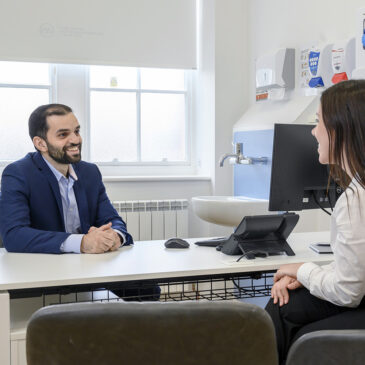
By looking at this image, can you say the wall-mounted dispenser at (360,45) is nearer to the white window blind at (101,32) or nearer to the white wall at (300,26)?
the white wall at (300,26)

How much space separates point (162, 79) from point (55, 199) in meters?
2.41

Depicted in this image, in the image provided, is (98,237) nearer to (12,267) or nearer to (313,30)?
(12,267)

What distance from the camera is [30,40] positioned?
3.89m

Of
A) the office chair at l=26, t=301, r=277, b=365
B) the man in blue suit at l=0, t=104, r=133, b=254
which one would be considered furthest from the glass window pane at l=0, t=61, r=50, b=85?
the office chair at l=26, t=301, r=277, b=365

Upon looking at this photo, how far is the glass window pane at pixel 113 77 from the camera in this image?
4.22m

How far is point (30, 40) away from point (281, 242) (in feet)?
8.97

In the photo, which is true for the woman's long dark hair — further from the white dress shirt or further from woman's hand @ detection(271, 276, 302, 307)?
woman's hand @ detection(271, 276, 302, 307)

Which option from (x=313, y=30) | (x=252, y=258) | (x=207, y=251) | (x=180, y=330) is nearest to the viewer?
(x=180, y=330)

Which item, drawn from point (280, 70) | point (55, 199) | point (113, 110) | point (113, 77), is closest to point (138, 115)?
point (113, 110)

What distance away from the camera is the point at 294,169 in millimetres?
1982

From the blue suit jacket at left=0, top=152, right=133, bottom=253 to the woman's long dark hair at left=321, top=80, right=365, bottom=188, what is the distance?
1.09 metres

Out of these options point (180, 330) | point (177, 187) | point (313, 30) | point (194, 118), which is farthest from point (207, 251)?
point (194, 118)

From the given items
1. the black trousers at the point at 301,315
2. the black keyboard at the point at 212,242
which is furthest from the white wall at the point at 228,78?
the black trousers at the point at 301,315

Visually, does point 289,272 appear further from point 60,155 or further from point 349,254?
point 60,155
